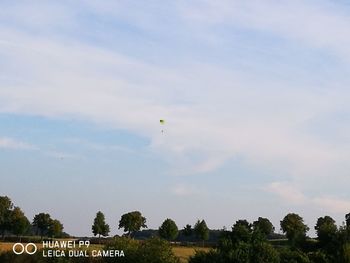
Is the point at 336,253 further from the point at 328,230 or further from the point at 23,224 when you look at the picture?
the point at 23,224

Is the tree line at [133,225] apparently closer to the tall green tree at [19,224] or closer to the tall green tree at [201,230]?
the tall green tree at [201,230]

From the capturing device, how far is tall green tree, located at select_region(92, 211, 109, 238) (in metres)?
117

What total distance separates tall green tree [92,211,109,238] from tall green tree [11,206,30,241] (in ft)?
43.6

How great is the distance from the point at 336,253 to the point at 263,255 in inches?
529

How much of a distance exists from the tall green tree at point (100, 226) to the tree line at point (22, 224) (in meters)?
8.43

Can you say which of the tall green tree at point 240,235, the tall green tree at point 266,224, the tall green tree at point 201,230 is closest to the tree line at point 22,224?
the tall green tree at point 201,230

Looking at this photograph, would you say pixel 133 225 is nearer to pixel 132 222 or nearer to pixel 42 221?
pixel 132 222

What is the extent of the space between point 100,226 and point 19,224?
52.4ft

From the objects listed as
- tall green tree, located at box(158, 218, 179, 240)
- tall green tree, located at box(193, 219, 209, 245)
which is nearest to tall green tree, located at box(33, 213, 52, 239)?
tall green tree, located at box(158, 218, 179, 240)

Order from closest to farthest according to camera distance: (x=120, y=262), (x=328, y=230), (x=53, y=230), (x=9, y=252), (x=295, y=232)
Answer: (x=120, y=262) < (x=9, y=252) < (x=328, y=230) < (x=295, y=232) < (x=53, y=230)

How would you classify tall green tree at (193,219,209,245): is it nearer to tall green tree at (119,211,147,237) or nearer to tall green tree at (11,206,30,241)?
tall green tree at (119,211,147,237)

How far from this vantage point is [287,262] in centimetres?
5978

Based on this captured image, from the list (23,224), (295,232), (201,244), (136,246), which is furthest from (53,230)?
(136,246)

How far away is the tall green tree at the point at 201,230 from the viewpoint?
387 ft
